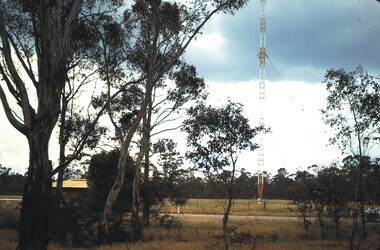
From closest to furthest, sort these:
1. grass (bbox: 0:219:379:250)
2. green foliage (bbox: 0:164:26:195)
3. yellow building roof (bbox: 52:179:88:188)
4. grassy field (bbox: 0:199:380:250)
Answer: grass (bbox: 0:219:379:250), grassy field (bbox: 0:199:380:250), yellow building roof (bbox: 52:179:88:188), green foliage (bbox: 0:164:26:195)

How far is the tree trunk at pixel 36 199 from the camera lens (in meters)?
11.3

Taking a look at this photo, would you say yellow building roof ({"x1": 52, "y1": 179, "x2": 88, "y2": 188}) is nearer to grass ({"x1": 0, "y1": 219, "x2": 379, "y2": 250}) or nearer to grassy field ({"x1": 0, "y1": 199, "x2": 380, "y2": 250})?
grassy field ({"x1": 0, "y1": 199, "x2": 380, "y2": 250})

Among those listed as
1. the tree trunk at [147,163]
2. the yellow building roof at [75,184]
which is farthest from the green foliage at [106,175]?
the yellow building roof at [75,184]

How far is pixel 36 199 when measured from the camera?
37.4 ft

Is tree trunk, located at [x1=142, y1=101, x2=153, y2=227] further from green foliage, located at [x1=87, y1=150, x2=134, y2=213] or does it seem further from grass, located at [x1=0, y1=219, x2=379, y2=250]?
green foliage, located at [x1=87, y1=150, x2=134, y2=213]

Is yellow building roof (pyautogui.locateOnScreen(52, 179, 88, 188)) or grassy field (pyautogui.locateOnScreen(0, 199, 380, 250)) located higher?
yellow building roof (pyautogui.locateOnScreen(52, 179, 88, 188))

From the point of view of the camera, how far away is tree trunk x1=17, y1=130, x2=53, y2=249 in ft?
37.1

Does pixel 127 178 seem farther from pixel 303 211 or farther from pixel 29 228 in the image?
pixel 29 228

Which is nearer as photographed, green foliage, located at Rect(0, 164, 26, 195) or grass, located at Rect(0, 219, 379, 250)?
grass, located at Rect(0, 219, 379, 250)

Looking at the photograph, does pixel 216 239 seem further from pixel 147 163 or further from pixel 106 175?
pixel 106 175

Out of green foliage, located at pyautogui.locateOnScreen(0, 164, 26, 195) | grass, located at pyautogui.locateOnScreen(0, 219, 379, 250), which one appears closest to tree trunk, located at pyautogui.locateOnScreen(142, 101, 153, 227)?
grass, located at pyautogui.locateOnScreen(0, 219, 379, 250)

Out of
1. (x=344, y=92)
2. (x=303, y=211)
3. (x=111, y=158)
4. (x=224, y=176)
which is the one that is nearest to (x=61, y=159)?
(x=111, y=158)

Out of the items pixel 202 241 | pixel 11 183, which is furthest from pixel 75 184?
pixel 202 241

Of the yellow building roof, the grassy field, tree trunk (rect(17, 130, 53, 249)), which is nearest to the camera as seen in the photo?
tree trunk (rect(17, 130, 53, 249))
